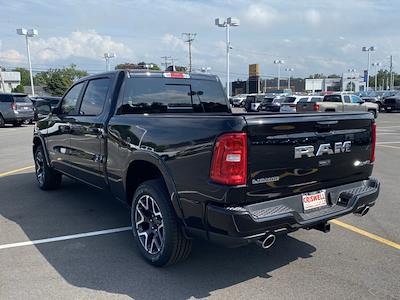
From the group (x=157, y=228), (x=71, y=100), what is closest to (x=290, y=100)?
(x=71, y=100)

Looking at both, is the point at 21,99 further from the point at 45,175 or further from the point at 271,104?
the point at 271,104

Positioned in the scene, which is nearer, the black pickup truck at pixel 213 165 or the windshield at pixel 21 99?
the black pickup truck at pixel 213 165

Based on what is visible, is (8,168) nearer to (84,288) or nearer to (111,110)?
(111,110)

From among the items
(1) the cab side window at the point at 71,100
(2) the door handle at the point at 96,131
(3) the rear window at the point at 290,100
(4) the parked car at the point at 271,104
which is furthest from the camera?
(4) the parked car at the point at 271,104

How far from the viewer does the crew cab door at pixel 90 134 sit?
4955 millimetres

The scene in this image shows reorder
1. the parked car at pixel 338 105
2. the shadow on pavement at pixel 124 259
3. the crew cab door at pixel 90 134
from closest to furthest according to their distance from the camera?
the shadow on pavement at pixel 124 259
the crew cab door at pixel 90 134
the parked car at pixel 338 105

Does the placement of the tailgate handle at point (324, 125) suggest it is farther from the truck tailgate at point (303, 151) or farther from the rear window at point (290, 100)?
the rear window at point (290, 100)

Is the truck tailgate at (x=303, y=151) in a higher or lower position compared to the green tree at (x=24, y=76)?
lower

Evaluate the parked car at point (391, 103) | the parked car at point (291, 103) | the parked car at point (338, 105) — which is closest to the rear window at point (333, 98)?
the parked car at point (338, 105)

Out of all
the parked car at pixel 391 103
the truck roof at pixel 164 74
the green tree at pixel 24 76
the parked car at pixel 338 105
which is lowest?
the parked car at pixel 391 103

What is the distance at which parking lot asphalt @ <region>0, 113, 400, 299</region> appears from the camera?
3551 millimetres

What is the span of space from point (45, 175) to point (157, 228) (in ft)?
12.3

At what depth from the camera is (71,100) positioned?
6.09 m

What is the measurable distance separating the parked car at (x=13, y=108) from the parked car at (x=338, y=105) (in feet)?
54.0
